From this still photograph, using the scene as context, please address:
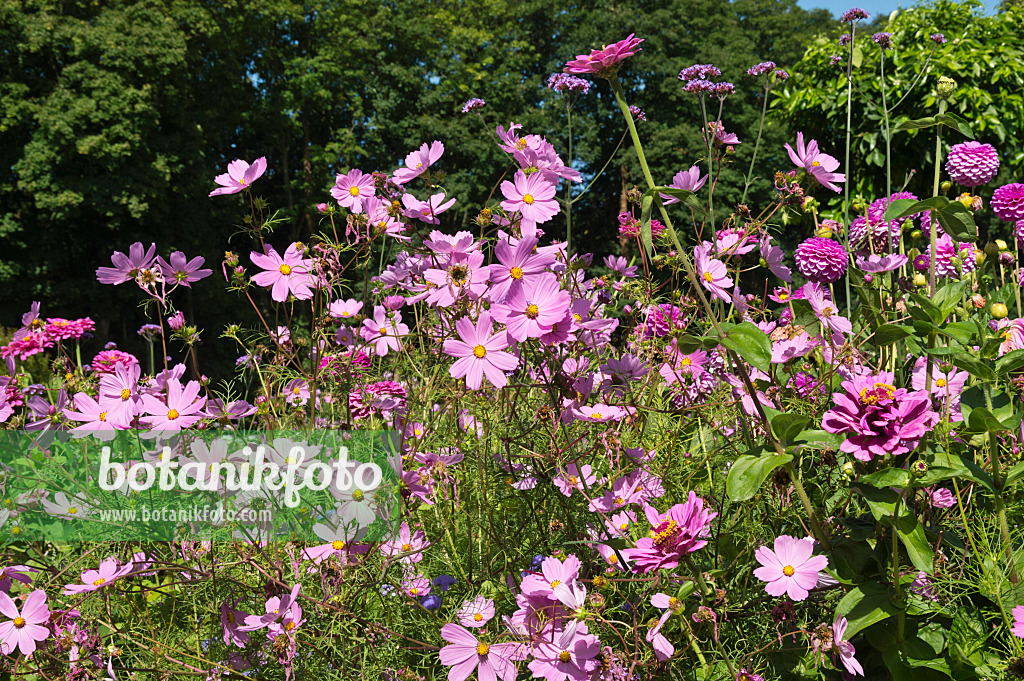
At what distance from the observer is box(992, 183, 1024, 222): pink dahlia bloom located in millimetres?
1699

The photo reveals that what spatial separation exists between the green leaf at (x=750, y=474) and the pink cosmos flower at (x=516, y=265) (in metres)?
0.36

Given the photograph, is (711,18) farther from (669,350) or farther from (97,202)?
(669,350)

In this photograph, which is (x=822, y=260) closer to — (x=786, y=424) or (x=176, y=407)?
(x=786, y=424)

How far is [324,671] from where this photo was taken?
1119mm

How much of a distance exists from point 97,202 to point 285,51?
617 cm

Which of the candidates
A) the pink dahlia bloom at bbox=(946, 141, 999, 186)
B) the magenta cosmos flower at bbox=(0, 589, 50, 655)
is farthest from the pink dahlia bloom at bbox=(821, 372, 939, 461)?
the magenta cosmos flower at bbox=(0, 589, 50, 655)

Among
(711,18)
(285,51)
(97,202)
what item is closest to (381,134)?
(285,51)

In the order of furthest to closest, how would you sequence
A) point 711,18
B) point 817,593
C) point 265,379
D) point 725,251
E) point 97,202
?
1. point 711,18
2. point 97,202
3. point 265,379
4. point 725,251
5. point 817,593

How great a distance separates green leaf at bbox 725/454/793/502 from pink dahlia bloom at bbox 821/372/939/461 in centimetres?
9

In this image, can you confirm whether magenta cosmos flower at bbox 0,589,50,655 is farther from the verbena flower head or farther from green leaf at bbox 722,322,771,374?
the verbena flower head

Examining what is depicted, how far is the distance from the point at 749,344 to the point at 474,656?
545mm

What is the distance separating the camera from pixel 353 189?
4.33ft

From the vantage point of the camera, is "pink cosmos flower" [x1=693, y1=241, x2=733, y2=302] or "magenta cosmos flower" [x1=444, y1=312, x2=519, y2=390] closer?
"magenta cosmos flower" [x1=444, y1=312, x2=519, y2=390]

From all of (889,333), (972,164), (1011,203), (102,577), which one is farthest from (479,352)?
(1011,203)
